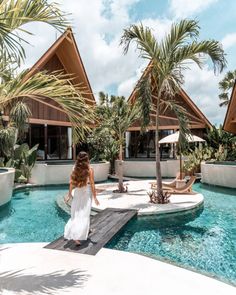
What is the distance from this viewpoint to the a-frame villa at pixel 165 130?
2394 centimetres

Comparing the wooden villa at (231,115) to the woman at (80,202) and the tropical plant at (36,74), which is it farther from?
the tropical plant at (36,74)

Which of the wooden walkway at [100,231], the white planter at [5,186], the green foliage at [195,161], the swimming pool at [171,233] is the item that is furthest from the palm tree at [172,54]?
the green foliage at [195,161]

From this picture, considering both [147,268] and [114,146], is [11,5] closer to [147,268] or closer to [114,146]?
[147,268]

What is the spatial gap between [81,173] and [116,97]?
26.7ft

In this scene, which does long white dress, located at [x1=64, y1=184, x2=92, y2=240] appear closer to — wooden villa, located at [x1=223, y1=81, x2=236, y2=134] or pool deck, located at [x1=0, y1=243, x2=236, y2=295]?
pool deck, located at [x1=0, y1=243, x2=236, y2=295]

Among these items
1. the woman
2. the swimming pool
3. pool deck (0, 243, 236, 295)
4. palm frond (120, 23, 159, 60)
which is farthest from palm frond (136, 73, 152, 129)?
pool deck (0, 243, 236, 295)

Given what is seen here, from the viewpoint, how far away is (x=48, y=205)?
11055 millimetres

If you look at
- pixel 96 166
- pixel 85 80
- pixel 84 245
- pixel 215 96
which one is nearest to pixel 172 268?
pixel 84 245

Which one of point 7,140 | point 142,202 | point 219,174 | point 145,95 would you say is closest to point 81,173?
point 142,202

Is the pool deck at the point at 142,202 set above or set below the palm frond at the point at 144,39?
below

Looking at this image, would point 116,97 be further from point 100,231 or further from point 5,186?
point 100,231

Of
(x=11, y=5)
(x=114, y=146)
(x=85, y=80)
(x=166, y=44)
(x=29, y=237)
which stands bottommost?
(x=29, y=237)

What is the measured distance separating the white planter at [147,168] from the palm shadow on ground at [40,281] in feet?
48.5

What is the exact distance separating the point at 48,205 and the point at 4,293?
7.45 meters
